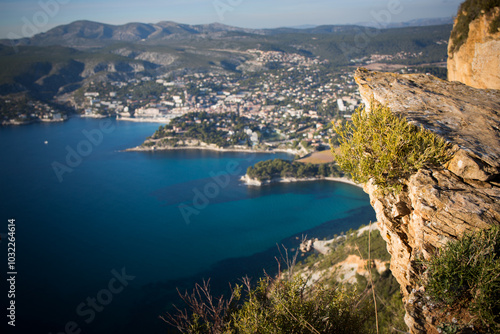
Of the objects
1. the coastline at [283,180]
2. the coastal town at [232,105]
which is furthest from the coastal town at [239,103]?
the coastline at [283,180]

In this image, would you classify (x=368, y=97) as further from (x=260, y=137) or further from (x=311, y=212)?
(x=260, y=137)

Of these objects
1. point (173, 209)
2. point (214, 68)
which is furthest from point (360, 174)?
point (214, 68)

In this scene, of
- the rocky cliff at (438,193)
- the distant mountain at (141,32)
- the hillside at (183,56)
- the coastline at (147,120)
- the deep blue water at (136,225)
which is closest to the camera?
the rocky cliff at (438,193)

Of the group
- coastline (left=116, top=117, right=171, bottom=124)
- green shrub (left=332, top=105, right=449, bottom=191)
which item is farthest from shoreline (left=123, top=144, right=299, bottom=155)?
green shrub (left=332, top=105, right=449, bottom=191)

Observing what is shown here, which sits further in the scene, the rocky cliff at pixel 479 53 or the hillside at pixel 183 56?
the hillside at pixel 183 56

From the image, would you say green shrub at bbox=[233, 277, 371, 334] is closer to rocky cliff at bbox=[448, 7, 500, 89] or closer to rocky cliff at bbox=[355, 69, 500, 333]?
rocky cliff at bbox=[355, 69, 500, 333]

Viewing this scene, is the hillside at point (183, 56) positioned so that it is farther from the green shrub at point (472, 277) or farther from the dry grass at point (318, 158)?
the green shrub at point (472, 277)
